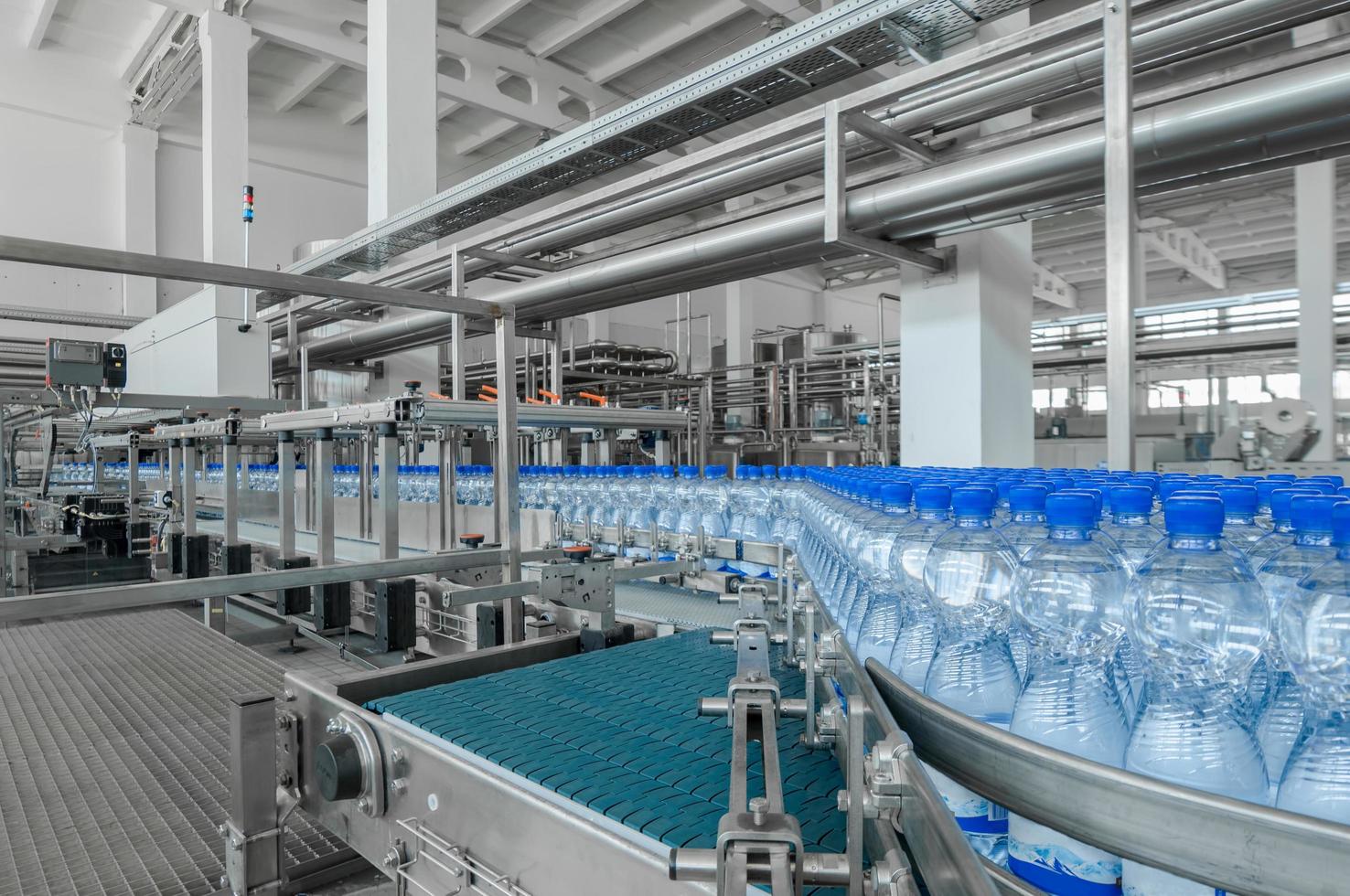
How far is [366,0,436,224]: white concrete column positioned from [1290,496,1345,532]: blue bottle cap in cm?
461

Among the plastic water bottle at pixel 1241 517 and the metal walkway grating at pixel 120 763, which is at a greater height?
the plastic water bottle at pixel 1241 517

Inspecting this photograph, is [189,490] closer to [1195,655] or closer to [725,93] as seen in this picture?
[725,93]

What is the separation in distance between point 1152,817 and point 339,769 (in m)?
0.78

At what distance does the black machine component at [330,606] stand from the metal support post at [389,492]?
0.16 m

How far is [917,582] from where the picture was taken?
29.7 inches

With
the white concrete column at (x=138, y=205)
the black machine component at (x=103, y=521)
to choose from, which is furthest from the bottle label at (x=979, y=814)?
the white concrete column at (x=138, y=205)

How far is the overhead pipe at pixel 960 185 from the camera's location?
1.91 metres

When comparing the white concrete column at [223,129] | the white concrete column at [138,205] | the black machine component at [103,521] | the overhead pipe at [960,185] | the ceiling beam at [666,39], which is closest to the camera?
the overhead pipe at [960,185]

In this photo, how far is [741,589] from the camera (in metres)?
1.06

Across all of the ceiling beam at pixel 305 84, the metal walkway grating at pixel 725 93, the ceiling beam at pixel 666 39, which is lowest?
the metal walkway grating at pixel 725 93

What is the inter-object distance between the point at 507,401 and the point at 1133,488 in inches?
60.7

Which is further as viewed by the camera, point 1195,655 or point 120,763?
point 120,763

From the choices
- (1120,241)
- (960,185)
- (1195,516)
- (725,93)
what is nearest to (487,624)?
Answer: (1195,516)

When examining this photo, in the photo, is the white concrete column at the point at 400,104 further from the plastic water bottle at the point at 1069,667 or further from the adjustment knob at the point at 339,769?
the plastic water bottle at the point at 1069,667
